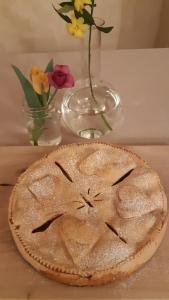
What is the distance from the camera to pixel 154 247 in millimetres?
785

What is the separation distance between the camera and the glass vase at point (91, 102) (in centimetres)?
111

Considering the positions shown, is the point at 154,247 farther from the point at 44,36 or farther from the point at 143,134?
the point at 44,36

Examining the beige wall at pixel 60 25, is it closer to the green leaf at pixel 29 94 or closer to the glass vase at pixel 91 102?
the glass vase at pixel 91 102

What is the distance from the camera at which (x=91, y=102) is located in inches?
47.8

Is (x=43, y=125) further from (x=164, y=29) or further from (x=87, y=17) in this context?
(x=164, y=29)

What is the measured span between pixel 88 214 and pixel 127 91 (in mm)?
568

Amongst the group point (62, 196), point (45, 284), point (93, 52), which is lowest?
point (45, 284)

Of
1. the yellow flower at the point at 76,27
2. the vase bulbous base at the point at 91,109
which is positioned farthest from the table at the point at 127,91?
the yellow flower at the point at 76,27

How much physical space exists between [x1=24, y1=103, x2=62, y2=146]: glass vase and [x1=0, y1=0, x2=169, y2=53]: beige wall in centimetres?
78

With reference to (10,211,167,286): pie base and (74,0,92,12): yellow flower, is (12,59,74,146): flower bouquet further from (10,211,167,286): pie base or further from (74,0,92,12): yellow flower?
(10,211,167,286): pie base

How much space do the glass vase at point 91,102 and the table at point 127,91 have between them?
0.09 feet

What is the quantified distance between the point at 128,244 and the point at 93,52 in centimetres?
64

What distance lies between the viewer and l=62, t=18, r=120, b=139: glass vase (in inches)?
43.7

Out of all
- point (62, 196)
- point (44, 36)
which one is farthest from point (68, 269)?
point (44, 36)
